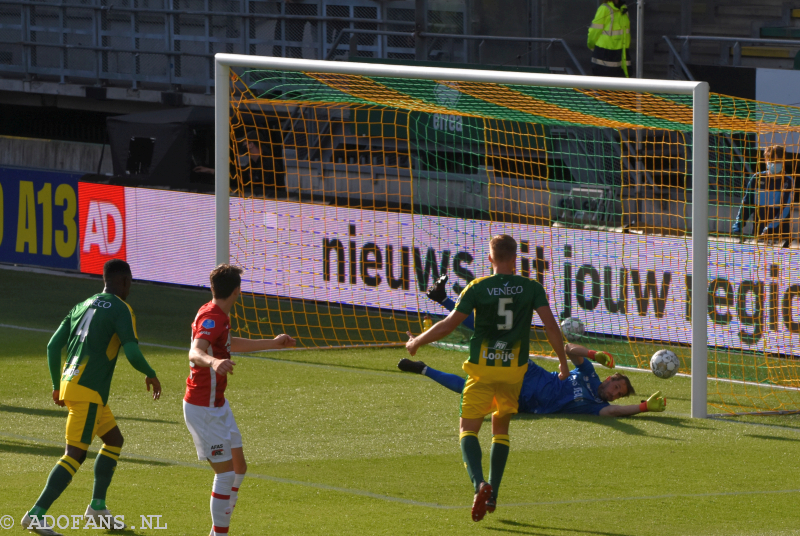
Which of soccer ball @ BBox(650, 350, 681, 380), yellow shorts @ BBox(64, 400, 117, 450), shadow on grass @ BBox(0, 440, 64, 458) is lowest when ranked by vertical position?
shadow on grass @ BBox(0, 440, 64, 458)

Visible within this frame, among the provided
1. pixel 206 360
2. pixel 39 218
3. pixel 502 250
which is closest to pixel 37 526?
pixel 206 360

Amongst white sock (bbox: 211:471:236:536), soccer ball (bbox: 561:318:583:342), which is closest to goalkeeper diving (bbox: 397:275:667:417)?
soccer ball (bbox: 561:318:583:342)

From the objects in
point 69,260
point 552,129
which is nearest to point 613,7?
point 552,129

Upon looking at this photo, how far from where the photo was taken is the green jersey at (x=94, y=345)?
6.89m

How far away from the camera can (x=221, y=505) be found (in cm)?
627

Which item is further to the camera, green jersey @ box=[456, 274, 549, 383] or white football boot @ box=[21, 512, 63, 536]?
green jersey @ box=[456, 274, 549, 383]

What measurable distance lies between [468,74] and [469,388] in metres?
4.67

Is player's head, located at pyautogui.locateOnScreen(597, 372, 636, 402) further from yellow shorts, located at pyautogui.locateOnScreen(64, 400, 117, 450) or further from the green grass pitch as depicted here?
yellow shorts, located at pyautogui.locateOnScreen(64, 400, 117, 450)

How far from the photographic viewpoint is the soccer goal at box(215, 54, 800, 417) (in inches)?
465

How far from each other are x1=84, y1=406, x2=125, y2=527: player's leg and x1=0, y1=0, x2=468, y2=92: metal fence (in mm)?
13069

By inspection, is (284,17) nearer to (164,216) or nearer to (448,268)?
(164,216)

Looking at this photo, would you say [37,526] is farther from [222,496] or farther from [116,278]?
[116,278]

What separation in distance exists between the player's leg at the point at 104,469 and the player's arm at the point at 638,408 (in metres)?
4.52

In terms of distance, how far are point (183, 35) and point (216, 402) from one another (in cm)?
1776
